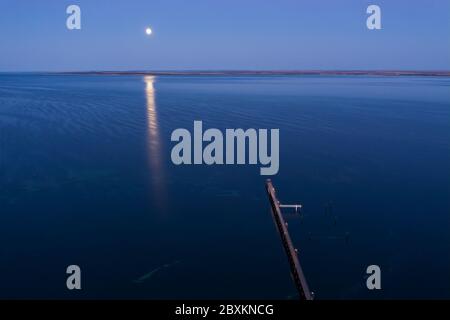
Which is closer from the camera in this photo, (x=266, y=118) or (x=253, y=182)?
(x=253, y=182)

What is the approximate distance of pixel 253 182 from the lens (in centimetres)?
2153

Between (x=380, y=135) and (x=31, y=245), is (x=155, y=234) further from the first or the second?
(x=380, y=135)

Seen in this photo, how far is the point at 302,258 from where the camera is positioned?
1480 centimetres

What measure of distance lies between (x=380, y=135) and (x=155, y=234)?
23981 millimetres

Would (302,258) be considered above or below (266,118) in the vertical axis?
below

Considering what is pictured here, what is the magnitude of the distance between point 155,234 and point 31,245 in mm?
4925
